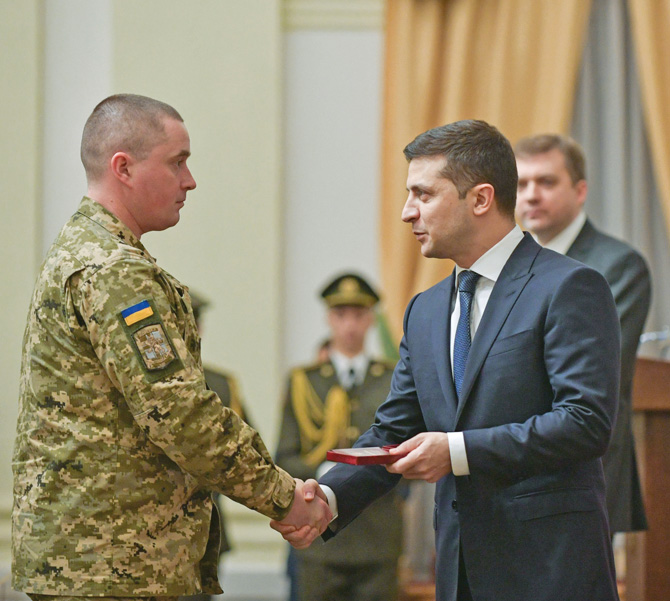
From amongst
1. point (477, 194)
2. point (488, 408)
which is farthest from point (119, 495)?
point (477, 194)

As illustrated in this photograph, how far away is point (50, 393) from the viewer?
202 cm

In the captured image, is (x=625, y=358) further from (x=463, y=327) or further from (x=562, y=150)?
(x=463, y=327)

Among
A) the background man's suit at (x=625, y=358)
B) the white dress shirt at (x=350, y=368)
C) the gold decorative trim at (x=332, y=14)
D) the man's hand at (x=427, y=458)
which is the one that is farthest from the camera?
the gold decorative trim at (x=332, y=14)

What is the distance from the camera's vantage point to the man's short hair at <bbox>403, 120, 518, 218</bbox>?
7.39 ft

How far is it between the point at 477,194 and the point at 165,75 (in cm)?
376

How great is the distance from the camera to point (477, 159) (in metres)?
2.26

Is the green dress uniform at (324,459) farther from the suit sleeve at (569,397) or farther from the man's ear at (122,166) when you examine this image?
the man's ear at (122,166)

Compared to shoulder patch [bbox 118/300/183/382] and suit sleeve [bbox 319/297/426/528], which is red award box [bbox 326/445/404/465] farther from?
shoulder patch [bbox 118/300/183/382]

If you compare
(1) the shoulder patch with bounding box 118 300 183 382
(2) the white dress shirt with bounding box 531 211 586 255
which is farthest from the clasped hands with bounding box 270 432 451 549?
(2) the white dress shirt with bounding box 531 211 586 255

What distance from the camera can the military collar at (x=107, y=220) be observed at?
2.13m

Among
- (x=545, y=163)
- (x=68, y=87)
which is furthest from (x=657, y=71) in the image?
(x=68, y=87)

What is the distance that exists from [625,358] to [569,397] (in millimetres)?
1010

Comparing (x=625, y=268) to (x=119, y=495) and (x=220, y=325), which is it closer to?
(x=119, y=495)

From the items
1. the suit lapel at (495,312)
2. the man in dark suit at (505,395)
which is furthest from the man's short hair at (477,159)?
the suit lapel at (495,312)
